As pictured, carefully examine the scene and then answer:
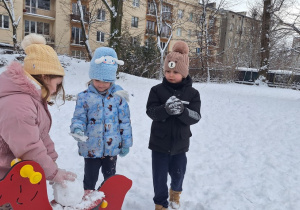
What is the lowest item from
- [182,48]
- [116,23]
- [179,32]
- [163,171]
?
[163,171]

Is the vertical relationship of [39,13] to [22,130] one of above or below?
above

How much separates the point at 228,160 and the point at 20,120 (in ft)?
12.6

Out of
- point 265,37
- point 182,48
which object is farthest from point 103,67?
point 265,37

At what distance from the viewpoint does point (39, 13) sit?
26.4 m

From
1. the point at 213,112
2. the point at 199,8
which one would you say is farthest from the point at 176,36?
the point at 213,112

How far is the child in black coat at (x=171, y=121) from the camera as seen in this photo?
8.23 ft

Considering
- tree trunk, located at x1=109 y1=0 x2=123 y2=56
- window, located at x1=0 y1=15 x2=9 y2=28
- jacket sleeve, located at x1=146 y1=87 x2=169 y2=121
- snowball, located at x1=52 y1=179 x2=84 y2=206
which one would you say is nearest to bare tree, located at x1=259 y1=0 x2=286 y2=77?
tree trunk, located at x1=109 y1=0 x2=123 y2=56

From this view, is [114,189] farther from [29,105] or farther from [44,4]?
[44,4]

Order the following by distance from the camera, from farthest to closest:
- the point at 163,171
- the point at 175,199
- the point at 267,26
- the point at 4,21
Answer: the point at 4,21 < the point at 267,26 < the point at 175,199 < the point at 163,171

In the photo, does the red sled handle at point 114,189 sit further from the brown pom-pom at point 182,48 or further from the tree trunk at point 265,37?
the tree trunk at point 265,37

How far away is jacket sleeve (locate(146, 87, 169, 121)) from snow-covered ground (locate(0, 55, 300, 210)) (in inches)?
35.7

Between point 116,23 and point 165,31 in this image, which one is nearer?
point 116,23

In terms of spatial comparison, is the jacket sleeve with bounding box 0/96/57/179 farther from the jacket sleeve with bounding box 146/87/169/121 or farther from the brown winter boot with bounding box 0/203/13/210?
the jacket sleeve with bounding box 146/87/169/121

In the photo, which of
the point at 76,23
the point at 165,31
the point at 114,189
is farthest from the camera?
the point at 165,31
